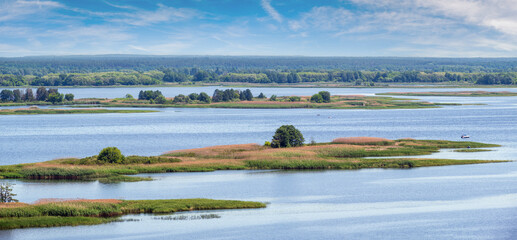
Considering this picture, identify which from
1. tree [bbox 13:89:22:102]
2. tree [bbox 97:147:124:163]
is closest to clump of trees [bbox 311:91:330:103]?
tree [bbox 13:89:22:102]

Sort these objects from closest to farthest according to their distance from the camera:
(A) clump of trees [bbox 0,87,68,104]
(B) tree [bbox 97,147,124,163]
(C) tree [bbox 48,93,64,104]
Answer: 1. (B) tree [bbox 97,147,124,163]
2. (C) tree [bbox 48,93,64,104]
3. (A) clump of trees [bbox 0,87,68,104]

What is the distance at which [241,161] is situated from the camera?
211 ft

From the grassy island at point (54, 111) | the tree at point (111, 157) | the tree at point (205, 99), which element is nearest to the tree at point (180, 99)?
the tree at point (205, 99)

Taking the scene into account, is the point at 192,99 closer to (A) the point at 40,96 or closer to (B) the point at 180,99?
(B) the point at 180,99

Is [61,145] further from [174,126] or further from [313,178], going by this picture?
[313,178]

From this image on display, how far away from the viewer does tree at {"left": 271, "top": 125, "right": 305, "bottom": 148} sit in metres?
70.2

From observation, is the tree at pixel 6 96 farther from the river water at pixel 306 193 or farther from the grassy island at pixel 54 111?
the river water at pixel 306 193

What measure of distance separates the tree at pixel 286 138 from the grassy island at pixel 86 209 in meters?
23.3

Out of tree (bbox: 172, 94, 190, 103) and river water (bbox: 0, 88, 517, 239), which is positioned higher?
tree (bbox: 172, 94, 190, 103)

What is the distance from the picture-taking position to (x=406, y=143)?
75.8 meters

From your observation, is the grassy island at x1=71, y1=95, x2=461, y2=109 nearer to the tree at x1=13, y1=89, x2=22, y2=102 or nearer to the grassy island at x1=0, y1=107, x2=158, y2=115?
the grassy island at x1=0, y1=107, x2=158, y2=115

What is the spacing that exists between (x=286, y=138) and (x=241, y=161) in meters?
7.51

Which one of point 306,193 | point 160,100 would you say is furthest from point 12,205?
point 160,100

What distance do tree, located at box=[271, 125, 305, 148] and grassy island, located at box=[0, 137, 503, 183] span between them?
1.15 m
